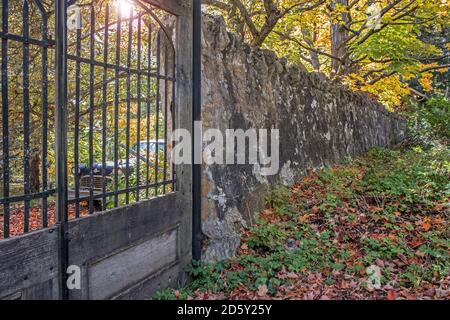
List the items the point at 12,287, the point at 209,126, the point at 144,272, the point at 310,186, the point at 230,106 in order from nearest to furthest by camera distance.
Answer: the point at 12,287, the point at 144,272, the point at 209,126, the point at 230,106, the point at 310,186

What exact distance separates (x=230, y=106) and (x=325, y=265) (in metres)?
2.06

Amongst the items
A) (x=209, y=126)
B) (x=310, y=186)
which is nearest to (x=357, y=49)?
(x=310, y=186)

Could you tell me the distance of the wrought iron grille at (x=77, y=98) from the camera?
225cm

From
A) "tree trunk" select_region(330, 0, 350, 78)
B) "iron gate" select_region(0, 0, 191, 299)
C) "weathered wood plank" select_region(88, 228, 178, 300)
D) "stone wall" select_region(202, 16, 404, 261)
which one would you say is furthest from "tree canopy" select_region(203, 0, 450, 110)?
"weathered wood plank" select_region(88, 228, 178, 300)

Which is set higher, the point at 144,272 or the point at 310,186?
the point at 310,186

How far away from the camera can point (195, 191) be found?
3879 millimetres

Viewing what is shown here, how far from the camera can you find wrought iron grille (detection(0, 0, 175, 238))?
225 cm

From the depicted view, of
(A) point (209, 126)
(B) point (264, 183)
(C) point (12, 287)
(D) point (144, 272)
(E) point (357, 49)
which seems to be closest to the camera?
(C) point (12, 287)

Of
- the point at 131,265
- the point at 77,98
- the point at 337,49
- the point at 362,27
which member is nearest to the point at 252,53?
the point at 77,98

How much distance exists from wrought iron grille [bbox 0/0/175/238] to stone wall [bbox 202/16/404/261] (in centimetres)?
61

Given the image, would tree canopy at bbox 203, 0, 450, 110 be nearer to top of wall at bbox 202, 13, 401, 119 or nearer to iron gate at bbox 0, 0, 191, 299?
top of wall at bbox 202, 13, 401, 119

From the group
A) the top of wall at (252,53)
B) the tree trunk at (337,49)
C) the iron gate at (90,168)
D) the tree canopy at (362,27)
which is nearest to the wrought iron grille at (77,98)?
the iron gate at (90,168)
